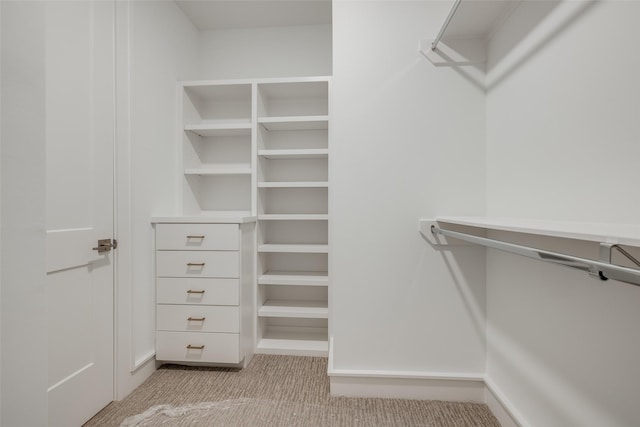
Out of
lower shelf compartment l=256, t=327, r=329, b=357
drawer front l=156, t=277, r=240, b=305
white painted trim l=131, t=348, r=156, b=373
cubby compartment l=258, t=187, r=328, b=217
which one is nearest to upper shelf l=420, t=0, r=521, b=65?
cubby compartment l=258, t=187, r=328, b=217

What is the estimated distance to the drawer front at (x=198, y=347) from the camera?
1890mm

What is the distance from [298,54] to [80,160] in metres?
1.74

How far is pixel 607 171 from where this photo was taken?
847mm

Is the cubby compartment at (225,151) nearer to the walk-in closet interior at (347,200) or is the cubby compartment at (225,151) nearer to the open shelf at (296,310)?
the walk-in closet interior at (347,200)

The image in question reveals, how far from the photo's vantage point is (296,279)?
2178 millimetres

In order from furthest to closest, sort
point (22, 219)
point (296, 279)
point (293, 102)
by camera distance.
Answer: point (293, 102) < point (296, 279) < point (22, 219)

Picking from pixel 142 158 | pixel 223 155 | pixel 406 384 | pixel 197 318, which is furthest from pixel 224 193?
pixel 406 384

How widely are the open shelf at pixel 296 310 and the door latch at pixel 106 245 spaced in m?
1.00

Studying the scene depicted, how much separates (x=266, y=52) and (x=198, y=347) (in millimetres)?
2202

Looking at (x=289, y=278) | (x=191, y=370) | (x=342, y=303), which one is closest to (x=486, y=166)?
(x=342, y=303)

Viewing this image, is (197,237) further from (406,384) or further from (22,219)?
(22,219)

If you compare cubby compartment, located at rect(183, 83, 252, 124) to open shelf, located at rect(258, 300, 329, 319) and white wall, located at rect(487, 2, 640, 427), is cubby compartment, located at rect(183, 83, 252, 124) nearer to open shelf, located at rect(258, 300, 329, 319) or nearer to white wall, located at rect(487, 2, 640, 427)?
open shelf, located at rect(258, 300, 329, 319)

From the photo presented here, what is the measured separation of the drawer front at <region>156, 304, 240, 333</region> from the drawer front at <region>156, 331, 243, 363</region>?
0.12ft

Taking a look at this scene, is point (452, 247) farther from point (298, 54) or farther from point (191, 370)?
point (298, 54)
